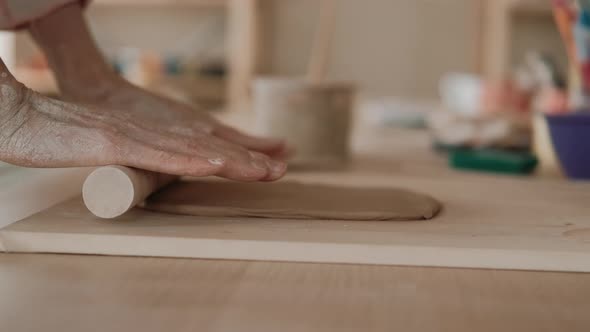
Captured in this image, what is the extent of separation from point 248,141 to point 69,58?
10.6 inches

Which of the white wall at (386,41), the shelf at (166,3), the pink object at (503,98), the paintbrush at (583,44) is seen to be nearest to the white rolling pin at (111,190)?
the paintbrush at (583,44)

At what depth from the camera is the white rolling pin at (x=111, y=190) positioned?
0.64m

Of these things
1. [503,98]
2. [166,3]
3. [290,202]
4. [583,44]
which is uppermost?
[166,3]

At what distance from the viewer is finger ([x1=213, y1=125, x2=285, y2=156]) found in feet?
3.13

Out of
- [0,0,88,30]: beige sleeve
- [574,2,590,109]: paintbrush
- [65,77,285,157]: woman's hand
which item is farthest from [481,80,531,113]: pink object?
[0,0,88,30]: beige sleeve

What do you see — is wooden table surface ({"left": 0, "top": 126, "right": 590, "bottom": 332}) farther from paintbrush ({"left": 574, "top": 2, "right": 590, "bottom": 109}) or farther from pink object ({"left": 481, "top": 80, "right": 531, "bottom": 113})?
pink object ({"left": 481, "top": 80, "right": 531, "bottom": 113})

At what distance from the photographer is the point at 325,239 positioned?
62 cm

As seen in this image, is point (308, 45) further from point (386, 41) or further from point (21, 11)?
point (21, 11)

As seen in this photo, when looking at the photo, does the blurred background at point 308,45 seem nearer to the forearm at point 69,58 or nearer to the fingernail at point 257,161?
the forearm at point 69,58

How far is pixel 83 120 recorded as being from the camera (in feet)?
2.16

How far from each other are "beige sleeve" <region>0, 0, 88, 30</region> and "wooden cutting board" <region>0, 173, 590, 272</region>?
30 cm

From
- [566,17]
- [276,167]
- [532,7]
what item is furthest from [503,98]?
[276,167]

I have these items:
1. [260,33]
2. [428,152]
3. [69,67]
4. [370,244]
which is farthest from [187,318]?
[260,33]

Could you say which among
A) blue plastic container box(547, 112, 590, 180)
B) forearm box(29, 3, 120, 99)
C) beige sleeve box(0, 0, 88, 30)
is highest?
beige sleeve box(0, 0, 88, 30)
